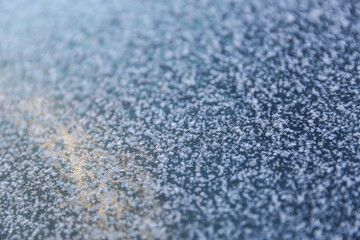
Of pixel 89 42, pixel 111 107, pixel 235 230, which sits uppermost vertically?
pixel 89 42

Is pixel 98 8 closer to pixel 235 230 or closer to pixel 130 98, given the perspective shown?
pixel 130 98

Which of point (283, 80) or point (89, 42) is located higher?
point (89, 42)

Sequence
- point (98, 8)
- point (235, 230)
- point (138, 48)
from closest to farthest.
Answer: point (235, 230), point (138, 48), point (98, 8)

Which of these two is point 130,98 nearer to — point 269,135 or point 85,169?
point 85,169

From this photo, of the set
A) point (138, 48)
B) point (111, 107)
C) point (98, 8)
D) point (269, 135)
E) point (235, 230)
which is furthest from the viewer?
point (98, 8)

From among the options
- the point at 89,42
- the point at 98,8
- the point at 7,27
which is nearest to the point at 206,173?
the point at 89,42

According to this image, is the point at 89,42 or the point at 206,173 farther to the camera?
the point at 89,42
